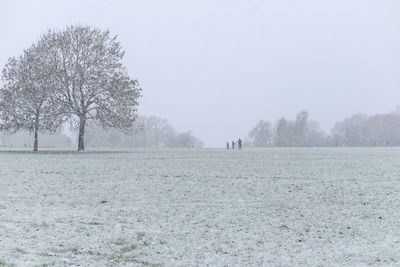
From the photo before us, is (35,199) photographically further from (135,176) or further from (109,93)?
(109,93)

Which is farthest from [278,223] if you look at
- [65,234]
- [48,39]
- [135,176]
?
[48,39]

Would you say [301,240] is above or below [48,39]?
below

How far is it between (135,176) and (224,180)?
4.47m

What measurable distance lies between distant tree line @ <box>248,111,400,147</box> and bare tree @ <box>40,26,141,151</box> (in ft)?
304

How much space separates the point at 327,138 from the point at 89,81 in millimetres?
116751

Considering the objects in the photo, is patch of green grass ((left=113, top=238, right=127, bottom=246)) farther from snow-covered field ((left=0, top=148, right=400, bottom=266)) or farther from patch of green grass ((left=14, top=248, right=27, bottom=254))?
patch of green grass ((left=14, top=248, right=27, bottom=254))

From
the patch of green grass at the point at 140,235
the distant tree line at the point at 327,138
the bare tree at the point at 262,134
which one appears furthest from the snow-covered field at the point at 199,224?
the bare tree at the point at 262,134

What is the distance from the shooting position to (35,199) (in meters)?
13.1

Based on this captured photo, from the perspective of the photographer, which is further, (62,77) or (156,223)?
(62,77)

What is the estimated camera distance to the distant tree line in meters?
129

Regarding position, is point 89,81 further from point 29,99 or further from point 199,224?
point 199,224

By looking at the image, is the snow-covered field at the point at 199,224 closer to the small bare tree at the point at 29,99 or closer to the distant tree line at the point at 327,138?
the small bare tree at the point at 29,99

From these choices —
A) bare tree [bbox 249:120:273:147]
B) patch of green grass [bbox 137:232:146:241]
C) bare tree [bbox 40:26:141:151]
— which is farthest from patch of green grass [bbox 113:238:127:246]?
bare tree [bbox 249:120:273:147]

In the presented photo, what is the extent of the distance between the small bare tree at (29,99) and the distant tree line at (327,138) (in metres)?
98.9
